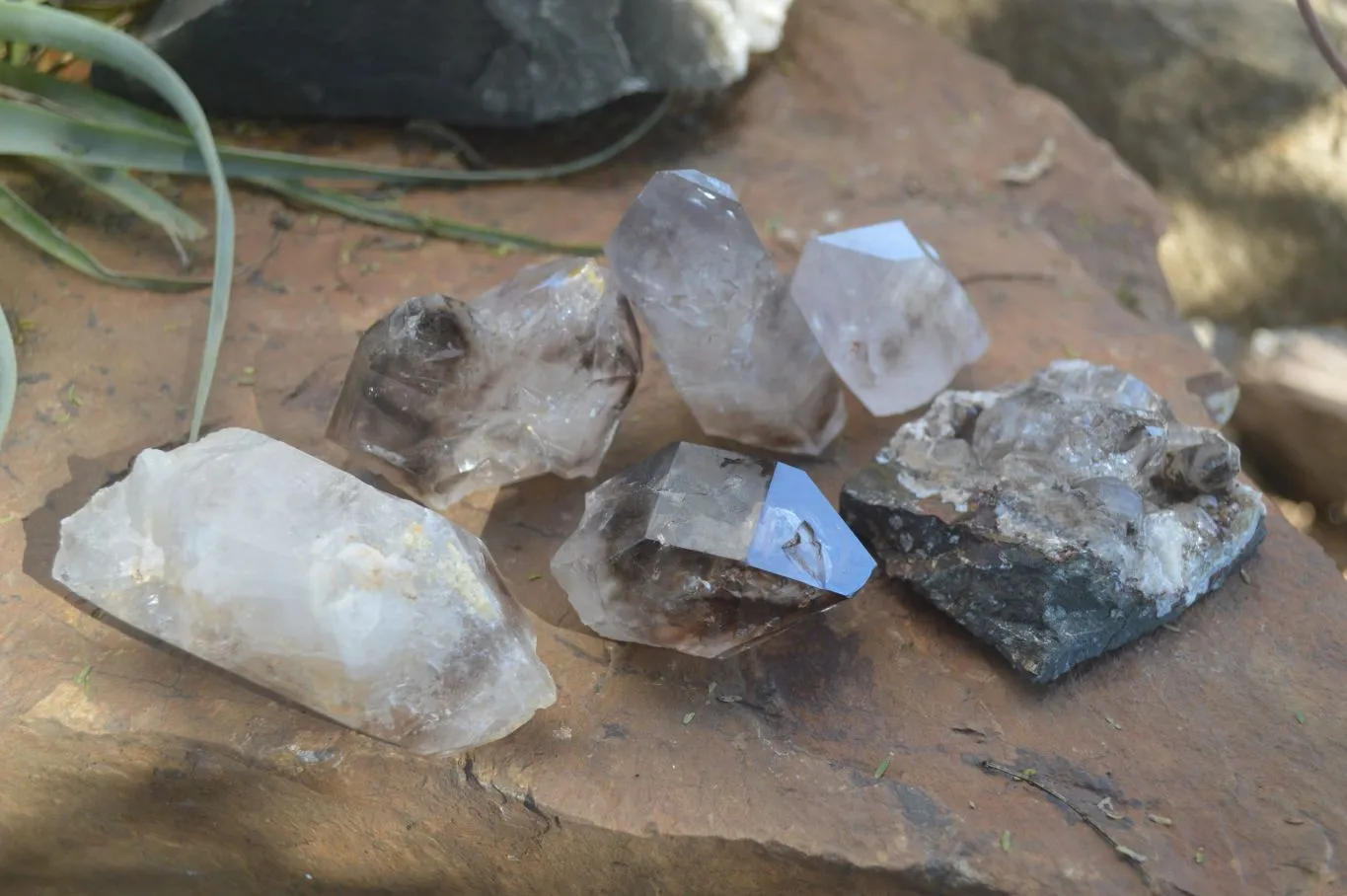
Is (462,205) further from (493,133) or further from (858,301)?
(858,301)

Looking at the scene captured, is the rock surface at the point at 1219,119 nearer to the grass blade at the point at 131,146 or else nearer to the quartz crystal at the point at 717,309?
the grass blade at the point at 131,146

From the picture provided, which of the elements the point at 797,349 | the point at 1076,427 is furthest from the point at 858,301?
the point at 1076,427

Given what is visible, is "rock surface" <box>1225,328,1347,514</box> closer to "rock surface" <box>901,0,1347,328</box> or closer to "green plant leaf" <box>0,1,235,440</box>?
"rock surface" <box>901,0,1347,328</box>

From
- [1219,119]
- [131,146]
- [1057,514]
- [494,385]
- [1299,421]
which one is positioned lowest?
[1299,421]

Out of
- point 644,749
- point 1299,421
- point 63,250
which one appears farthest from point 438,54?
point 1299,421

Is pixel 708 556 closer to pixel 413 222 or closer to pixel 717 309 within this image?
pixel 717 309

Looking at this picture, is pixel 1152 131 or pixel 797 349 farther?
pixel 1152 131

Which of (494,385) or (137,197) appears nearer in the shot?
(494,385)

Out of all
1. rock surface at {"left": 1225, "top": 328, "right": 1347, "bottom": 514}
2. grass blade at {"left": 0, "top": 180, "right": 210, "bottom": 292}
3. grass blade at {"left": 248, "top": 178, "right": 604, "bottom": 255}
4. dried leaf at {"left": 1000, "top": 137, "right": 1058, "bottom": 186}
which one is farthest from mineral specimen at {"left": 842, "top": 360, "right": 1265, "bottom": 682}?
rock surface at {"left": 1225, "top": 328, "right": 1347, "bottom": 514}
